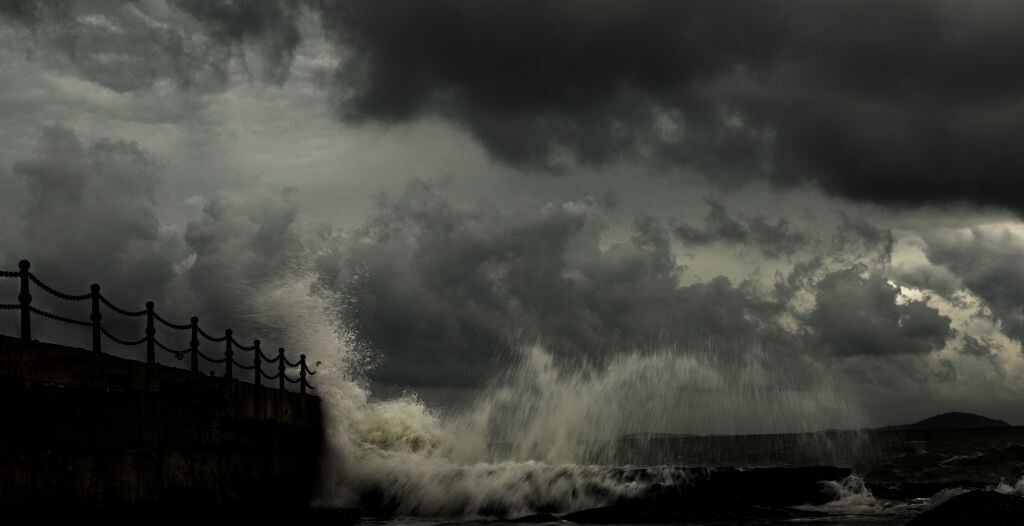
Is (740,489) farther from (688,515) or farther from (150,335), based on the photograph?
(150,335)

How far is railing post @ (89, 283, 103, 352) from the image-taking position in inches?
479

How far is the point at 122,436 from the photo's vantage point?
40.1 ft

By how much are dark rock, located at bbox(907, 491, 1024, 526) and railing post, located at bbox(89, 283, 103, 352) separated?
983 centimetres

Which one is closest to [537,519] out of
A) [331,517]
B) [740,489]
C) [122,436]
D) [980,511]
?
[331,517]

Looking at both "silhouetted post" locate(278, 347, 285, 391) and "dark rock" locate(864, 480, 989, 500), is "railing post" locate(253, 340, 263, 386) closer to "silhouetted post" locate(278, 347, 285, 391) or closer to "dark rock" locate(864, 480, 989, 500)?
"silhouetted post" locate(278, 347, 285, 391)

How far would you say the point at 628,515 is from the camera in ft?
62.6

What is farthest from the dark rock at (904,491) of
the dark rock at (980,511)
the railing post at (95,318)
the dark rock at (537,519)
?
the railing post at (95,318)

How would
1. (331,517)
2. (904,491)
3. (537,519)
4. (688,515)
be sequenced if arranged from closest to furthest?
(331,517) < (688,515) < (537,519) < (904,491)

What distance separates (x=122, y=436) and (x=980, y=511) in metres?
9.83

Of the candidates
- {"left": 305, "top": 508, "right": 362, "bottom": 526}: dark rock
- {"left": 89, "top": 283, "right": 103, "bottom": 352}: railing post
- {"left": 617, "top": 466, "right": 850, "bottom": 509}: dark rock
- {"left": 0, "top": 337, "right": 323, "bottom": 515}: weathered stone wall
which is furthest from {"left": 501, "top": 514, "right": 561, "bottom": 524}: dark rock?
{"left": 89, "top": 283, "right": 103, "bottom": 352}: railing post

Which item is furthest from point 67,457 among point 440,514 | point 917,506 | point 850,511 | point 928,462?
point 928,462

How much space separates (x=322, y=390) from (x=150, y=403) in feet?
35.5

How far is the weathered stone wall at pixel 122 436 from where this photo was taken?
10.7 m

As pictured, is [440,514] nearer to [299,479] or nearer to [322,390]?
[299,479]
